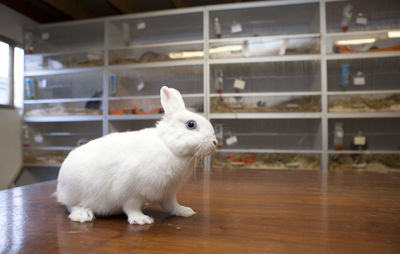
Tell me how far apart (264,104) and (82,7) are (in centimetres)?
248

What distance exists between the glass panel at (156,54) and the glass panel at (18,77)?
1.15 metres

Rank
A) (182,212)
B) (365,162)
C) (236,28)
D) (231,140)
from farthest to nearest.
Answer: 1. (236,28)
2. (231,140)
3. (365,162)
4. (182,212)

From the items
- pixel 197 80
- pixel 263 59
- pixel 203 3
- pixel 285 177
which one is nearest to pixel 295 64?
pixel 263 59

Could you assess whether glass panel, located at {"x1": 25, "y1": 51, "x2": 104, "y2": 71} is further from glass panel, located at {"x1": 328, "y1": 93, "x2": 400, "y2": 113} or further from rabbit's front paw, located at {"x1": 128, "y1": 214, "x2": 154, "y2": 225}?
rabbit's front paw, located at {"x1": 128, "y1": 214, "x2": 154, "y2": 225}

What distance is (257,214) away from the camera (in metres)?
0.81

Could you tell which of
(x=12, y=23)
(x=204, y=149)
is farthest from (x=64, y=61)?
(x=204, y=149)

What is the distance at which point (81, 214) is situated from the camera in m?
0.76

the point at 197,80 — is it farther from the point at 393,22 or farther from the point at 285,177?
the point at 393,22

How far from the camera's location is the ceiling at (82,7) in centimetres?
304

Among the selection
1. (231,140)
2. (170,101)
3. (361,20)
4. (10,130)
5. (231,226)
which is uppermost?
(361,20)

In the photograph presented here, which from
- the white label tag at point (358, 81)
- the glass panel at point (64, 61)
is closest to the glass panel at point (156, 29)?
the glass panel at point (64, 61)

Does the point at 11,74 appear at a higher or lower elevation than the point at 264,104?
higher

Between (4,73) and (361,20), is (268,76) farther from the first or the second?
(4,73)

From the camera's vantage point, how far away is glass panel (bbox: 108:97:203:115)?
2.82m
